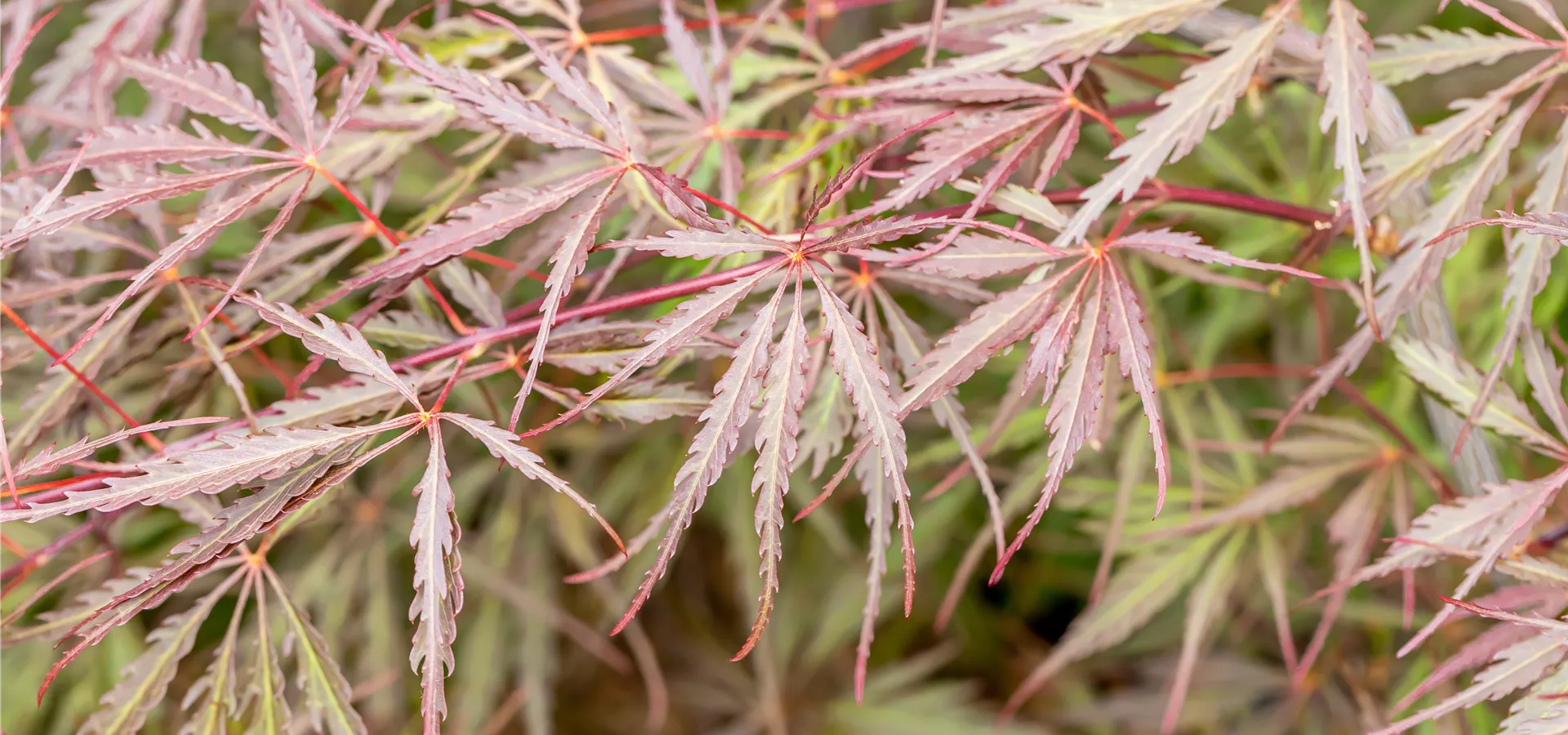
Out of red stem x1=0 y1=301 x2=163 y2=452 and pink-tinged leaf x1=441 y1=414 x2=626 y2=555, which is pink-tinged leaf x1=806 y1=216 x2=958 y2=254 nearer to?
pink-tinged leaf x1=441 y1=414 x2=626 y2=555

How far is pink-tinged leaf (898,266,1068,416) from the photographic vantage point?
472 mm

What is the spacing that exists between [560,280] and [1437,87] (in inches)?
48.8

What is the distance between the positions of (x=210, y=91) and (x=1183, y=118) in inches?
20.9

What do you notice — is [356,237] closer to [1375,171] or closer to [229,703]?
[229,703]

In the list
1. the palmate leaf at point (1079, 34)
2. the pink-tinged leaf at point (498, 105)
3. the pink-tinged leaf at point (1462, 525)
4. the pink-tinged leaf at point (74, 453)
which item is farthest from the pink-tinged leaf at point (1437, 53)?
the pink-tinged leaf at point (74, 453)

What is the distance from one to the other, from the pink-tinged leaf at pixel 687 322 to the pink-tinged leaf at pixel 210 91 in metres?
0.24

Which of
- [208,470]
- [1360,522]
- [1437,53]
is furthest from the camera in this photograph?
[1360,522]

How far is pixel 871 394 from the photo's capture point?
0.46m

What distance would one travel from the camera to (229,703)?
1.83 feet

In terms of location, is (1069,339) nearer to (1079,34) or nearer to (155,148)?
(1079,34)

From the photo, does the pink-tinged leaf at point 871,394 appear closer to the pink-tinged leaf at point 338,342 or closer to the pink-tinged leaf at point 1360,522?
the pink-tinged leaf at point 338,342

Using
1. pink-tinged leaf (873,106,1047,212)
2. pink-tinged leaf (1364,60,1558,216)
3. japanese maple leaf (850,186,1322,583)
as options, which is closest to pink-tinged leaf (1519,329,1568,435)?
pink-tinged leaf (1364,60,1558,216)

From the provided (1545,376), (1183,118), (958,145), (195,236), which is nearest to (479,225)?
(195,236)

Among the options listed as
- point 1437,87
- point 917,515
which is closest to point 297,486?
point 917,515
